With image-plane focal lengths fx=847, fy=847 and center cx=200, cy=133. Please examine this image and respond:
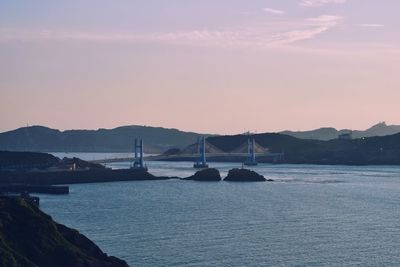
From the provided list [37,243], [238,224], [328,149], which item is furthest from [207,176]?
[328,149]

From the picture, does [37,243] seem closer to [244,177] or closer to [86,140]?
[244,177]

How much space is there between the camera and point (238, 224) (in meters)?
26.0

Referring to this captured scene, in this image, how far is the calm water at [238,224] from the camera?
20.1 m

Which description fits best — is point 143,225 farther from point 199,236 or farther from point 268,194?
point 268,194

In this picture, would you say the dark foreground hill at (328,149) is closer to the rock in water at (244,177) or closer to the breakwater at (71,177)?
the rock in water at (244,177)

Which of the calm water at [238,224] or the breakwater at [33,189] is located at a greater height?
the breakwater at [33,189]

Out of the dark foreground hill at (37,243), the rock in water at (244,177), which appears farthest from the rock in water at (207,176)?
the dark foreground hill at (37,243)

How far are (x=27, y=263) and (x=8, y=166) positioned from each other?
38914 mm

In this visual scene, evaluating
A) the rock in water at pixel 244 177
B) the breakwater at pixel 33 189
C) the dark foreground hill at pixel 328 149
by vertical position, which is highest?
the dark foreground hill at pixel 328 149

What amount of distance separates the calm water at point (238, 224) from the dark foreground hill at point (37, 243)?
7.81 ft

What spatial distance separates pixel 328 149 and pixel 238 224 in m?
70.7

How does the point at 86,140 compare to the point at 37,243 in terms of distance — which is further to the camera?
the point at 86,140

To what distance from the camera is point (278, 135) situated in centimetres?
10369

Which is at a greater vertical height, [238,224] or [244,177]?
[244,177]
